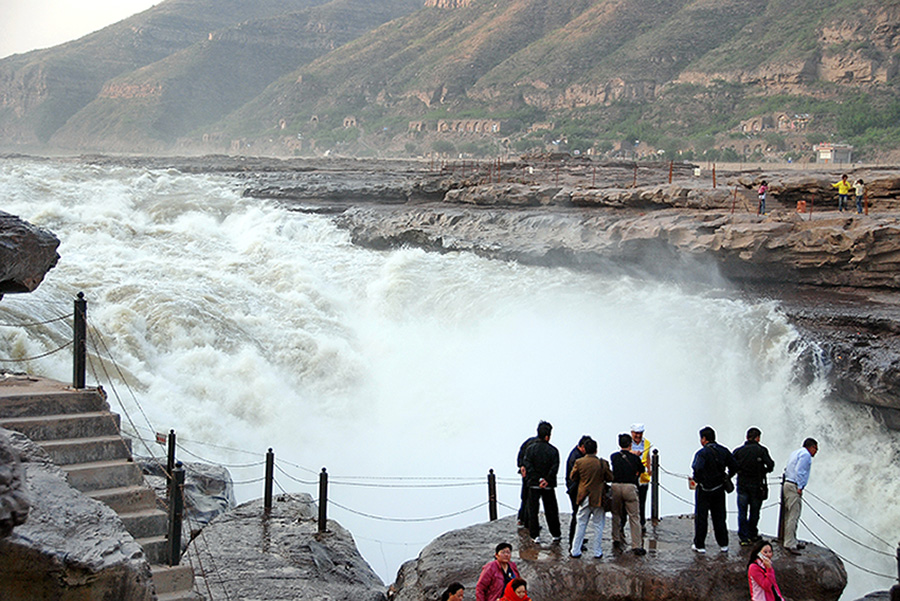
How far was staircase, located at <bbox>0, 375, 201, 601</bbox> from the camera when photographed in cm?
712

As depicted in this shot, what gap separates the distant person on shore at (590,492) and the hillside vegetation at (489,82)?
185ft

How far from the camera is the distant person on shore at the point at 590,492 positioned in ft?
27.0

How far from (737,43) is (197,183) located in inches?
2476

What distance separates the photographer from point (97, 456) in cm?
749

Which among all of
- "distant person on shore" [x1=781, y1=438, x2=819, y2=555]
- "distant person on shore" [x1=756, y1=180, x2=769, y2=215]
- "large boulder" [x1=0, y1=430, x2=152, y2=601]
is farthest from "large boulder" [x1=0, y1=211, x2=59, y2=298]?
"distant person on shore" [x1=756, y1=180, x2=769, y2=215]

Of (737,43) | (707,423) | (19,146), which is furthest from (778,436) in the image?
(19,146)

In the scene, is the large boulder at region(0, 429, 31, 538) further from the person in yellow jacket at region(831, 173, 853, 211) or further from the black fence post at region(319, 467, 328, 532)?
the person in yellow jacket at region(831, 173, 853, 211)

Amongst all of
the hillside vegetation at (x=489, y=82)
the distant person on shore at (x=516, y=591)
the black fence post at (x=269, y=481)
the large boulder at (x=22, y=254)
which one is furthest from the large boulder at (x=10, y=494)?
the hillside vegetation at (x=489, y=82)

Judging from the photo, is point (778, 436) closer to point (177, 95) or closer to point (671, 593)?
point (671, 593)

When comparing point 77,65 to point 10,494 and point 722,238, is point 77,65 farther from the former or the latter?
point 10,494

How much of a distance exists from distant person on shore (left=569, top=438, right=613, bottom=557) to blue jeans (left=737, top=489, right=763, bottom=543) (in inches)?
58.2

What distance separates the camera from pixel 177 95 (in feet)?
443

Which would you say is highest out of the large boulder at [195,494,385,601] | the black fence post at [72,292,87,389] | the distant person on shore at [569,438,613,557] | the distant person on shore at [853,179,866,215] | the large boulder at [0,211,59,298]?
the distant person on shore at [853,179,866,215]

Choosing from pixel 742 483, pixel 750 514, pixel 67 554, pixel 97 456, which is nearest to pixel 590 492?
pixel 742 483
